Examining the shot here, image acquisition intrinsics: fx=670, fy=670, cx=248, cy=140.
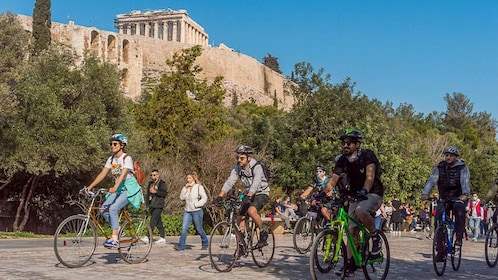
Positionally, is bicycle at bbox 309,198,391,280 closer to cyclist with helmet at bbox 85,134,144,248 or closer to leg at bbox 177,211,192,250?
cyclist with helmet at bbox 85,134,144,248

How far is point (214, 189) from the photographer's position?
30359 mm

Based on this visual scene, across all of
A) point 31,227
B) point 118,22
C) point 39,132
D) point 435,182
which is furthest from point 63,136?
point 118,22

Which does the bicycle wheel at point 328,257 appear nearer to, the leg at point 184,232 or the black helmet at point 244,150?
the black helmet at point 244,150

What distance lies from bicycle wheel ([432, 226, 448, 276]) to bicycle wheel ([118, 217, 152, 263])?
14.4ft

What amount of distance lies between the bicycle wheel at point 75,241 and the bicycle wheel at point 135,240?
62 centimetres

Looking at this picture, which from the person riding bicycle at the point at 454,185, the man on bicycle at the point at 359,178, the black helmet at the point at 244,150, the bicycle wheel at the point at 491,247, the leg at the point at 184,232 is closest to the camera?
the man on bicycle at the point at 359,178

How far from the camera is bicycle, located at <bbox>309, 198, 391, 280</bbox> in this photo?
304 inches

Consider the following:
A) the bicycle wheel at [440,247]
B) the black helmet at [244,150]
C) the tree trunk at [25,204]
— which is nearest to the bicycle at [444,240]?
the bicycle wheel at [440,247]

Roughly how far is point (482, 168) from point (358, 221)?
65411 millimetres

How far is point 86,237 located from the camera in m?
9.44

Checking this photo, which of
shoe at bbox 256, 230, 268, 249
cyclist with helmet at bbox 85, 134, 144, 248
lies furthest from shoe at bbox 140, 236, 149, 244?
shoe at bbox 256, 230, 268, 249

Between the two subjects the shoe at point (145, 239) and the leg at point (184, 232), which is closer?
the shoe at point (145, 239)

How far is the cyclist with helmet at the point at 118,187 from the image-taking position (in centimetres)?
979

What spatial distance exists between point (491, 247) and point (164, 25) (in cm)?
15583
